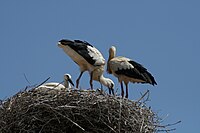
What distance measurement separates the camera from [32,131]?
26.4 ft

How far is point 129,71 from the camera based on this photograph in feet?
36.6

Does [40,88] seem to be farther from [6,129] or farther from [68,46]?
[68,46]

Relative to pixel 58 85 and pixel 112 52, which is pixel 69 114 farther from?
pixel 112 52

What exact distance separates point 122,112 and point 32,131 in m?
1.05

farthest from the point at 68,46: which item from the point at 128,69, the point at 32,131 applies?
the point at 32,131

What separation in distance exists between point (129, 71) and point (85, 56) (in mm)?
987

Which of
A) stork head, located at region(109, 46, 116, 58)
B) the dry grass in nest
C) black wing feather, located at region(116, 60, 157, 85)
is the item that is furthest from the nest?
stork head, located at region(109, 46, 116, 58)

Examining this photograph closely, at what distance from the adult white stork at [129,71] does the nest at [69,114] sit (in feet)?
8.87

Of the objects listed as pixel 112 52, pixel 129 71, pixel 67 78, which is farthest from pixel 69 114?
pixel 112 52

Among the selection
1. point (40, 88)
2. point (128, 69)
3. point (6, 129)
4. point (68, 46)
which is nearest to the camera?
point (6, 129)

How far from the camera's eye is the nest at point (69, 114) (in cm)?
812

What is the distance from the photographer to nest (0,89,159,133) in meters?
8.12

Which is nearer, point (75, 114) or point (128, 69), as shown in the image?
point (75, 114)

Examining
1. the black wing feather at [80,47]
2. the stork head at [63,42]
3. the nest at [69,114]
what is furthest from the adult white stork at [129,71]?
the nest at [69,114]
